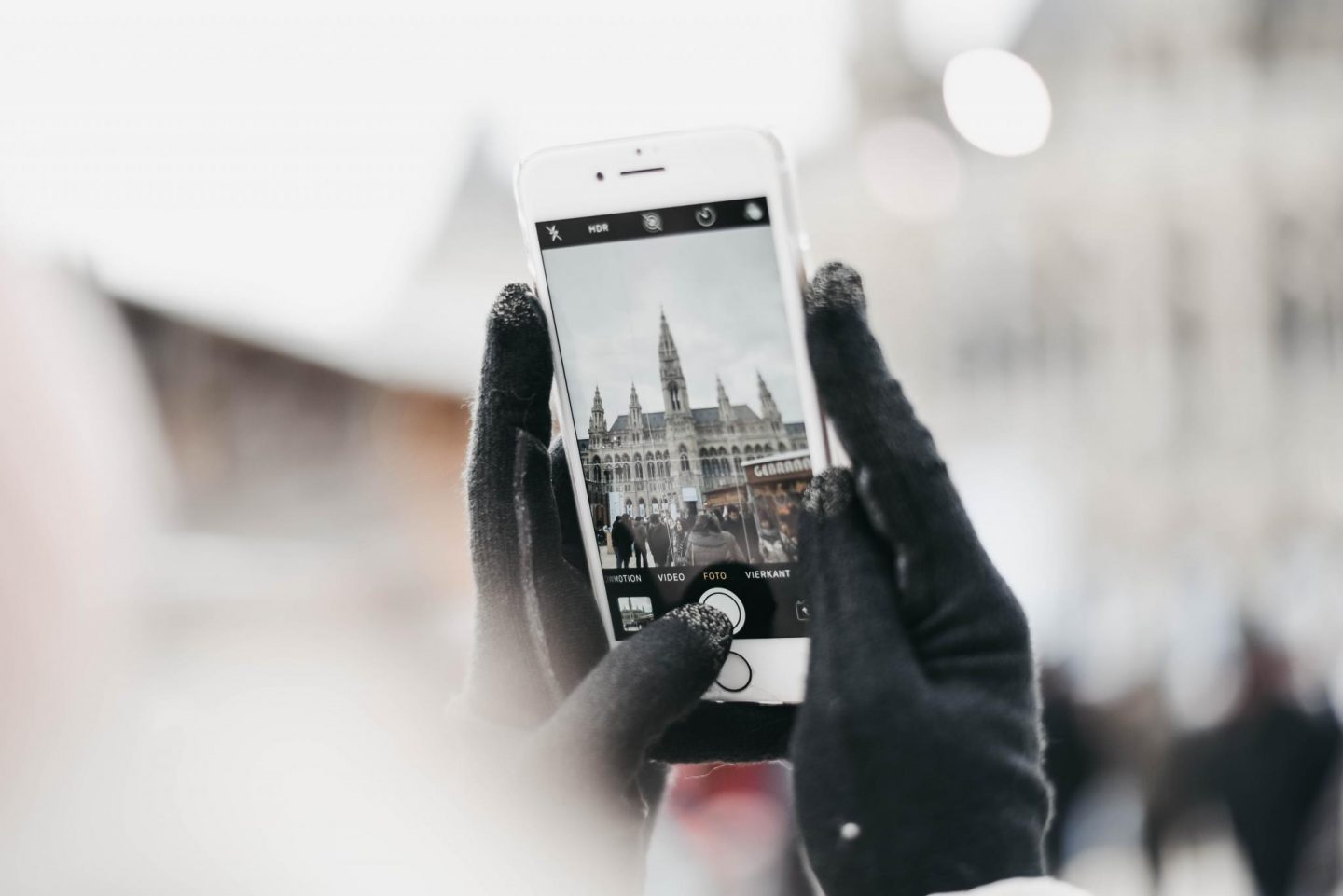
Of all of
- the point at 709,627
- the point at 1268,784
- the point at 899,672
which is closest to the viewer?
the point at 899,672

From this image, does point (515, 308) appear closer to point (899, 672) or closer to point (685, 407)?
A: point (685, 407)

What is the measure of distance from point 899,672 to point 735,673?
0.18 metres

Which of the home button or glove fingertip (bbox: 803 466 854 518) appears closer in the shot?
glove fingertip (bbox: 803 466 854 518)

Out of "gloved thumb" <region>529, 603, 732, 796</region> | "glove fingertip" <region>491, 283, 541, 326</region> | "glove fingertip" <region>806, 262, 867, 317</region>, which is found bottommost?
"gloved thumb" <region>529, 603, 732, 796</region>

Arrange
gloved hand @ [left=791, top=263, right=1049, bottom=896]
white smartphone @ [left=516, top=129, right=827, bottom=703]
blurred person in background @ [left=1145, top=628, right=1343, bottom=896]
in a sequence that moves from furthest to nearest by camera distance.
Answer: blurred person in background @ [left=1145, top=628, right=1343, bottom=896], white smartphone @ [left=516, top=129, right=827, bottom=703], gloved hand @ [left=791, top=263, right=1049, bottom=896]

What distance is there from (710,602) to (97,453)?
504mm

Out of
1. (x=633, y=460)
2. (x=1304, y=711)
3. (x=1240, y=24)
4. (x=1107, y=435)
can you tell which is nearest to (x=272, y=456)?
(x=633, y=460)

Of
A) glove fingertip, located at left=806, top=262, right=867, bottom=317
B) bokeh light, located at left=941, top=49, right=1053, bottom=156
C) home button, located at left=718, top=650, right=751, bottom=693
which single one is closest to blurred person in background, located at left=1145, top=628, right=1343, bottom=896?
home button, located at left=718, top=650, right=751, bottom=693

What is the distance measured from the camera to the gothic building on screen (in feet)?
2.34

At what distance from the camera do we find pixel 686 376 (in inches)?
28.5

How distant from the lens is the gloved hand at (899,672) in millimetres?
600

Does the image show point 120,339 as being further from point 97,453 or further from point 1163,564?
point 1163,564

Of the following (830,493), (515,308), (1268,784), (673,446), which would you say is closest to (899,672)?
(830,493)

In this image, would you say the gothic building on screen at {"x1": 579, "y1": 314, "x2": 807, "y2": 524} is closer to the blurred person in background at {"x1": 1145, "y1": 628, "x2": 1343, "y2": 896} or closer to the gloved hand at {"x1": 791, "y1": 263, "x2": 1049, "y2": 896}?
the gloved hand at {"x1": 791, "y1": 263, "x2": 1049, "y2": 896}
